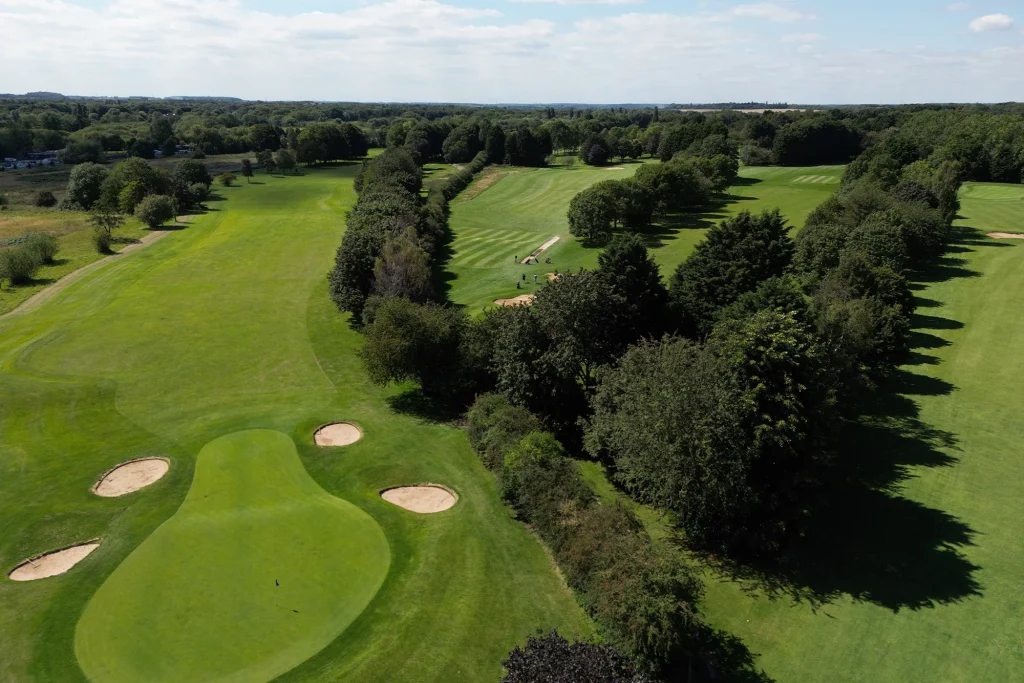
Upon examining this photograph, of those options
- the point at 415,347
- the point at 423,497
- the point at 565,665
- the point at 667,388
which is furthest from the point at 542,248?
the point at 565,665

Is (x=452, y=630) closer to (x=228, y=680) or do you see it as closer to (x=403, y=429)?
(x=228, y=680)

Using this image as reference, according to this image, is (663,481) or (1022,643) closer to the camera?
(1022,643)

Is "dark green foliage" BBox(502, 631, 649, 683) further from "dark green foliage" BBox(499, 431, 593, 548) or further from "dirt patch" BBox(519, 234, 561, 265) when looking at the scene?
"dirt patch" BBox(519, 234, 561, 265)

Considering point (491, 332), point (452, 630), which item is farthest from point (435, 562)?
point (491, 332)

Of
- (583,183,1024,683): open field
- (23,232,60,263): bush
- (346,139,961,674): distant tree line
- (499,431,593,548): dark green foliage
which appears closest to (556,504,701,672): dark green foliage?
(346,139,961,674): distant tree line

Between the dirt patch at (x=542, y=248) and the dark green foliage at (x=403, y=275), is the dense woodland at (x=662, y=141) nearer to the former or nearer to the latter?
the dirt patch at (x=542, y=248)

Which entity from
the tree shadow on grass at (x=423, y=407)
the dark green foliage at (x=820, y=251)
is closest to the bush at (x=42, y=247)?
the tree shadow on grass at (x=423, y=407)
